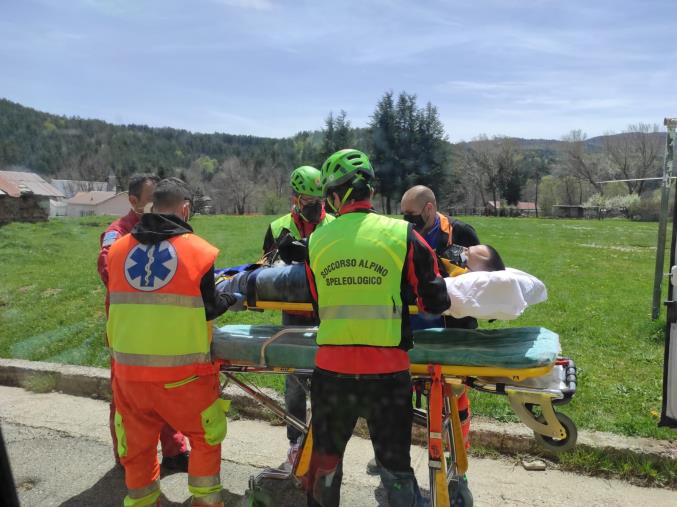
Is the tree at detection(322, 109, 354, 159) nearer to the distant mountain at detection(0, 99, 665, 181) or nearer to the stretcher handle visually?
the distant mountain at detection(0, 99, 665, 181)

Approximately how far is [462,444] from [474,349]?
28.2 inches

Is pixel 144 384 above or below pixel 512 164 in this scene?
below

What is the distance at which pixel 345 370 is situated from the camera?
2.65 metres

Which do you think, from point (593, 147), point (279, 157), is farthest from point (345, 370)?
point (279, 157)

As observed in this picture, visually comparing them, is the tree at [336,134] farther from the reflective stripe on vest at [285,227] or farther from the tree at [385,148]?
the reflective stripe on vest at [285,227]

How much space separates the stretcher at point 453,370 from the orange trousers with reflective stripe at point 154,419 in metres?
0.37

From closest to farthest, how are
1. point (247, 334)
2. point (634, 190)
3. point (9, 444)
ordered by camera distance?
point (247, 334) → point (9, 444) → point (634, 190)

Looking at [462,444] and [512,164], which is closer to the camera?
[462,444]

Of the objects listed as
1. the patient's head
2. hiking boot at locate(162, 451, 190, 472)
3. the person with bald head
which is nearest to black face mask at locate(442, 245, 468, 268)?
the patient's head

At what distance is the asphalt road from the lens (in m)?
3.74

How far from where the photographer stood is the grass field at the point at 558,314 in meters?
4.97

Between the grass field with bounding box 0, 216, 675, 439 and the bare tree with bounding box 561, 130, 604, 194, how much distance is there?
5685cm

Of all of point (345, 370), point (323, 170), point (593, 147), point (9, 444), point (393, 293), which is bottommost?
point (9, 444)

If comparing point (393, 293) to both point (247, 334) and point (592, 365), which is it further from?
point (592, 365)
